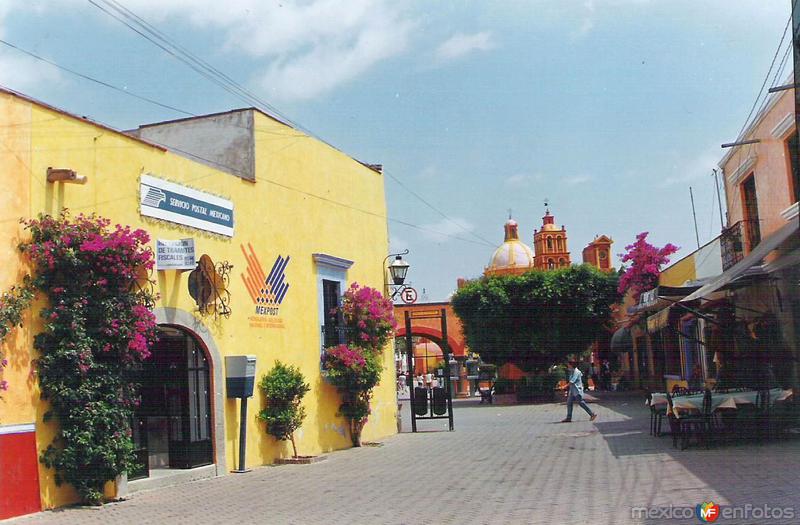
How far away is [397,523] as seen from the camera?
8.09m

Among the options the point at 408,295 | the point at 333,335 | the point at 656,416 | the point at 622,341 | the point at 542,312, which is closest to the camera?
the point at 656,416

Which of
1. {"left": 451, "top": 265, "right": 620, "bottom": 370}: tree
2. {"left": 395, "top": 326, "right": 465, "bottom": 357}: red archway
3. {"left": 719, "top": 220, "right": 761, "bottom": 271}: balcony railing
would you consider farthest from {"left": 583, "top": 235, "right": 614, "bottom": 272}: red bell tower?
{"left": 719, "top": 220, "right": 761, "bottom": 271}: balcony railing

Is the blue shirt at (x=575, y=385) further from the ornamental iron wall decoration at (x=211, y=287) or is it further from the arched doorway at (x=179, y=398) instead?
the arched doorway at (x=179, y=398)

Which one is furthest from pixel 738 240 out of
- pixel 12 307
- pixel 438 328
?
pixel 438 328

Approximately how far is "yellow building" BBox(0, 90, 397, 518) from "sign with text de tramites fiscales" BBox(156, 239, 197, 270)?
2cm

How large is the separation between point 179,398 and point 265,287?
255cm

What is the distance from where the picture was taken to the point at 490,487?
402 inches

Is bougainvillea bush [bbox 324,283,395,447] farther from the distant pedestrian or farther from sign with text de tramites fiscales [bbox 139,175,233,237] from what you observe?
the distant pedestrian

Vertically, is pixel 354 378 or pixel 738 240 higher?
pixel 738 240

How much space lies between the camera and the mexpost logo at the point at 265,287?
13.8 metres

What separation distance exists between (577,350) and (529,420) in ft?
35.5

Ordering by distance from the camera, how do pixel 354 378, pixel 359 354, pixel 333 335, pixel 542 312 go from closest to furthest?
pixel 354 378
pixel 359 354
pixel 333 335
pixel 542 312

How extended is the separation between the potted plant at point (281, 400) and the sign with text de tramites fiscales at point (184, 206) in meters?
2.60

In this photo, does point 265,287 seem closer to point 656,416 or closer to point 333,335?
point 333,335
